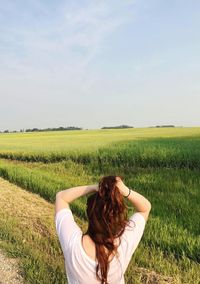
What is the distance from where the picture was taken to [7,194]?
1412cm

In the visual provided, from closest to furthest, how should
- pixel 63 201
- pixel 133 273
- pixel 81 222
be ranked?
pixel 63 201 < pixel 133 273 < pixel 81 222

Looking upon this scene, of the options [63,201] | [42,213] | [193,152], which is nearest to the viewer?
[63,201]

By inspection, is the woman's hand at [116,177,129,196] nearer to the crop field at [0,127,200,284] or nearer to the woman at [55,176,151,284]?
the woman at [55,176,151,284]

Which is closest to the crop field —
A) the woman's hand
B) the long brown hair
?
the long brown hair

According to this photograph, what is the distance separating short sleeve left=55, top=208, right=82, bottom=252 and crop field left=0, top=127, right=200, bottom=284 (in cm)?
259

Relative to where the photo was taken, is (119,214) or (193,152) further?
(193,152)

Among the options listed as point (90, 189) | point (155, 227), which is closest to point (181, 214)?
point (155, 227)

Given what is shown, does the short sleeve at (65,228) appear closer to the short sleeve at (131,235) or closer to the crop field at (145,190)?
the short sleeve at (131,235)

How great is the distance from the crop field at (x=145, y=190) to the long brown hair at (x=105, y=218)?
8.76 ft

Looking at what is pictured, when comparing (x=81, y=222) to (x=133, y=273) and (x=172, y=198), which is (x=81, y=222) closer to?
(x=172, y=198)

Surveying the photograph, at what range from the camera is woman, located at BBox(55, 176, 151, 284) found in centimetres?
344

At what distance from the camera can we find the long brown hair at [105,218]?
11.3ft

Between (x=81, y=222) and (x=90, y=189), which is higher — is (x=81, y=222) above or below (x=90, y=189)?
below

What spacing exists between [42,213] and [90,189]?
7.85 meters
